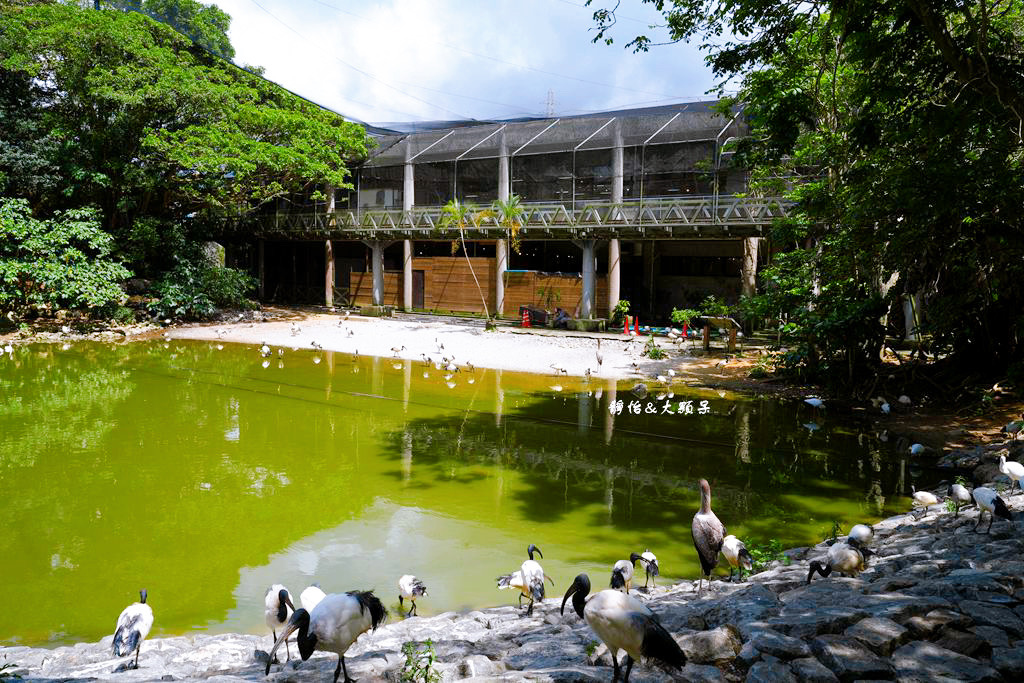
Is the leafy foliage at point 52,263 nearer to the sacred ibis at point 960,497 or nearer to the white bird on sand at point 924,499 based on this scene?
the white bird on sand at point 924,499

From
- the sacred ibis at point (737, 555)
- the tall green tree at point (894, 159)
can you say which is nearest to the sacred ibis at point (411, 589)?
the sacred ibis at point (737, 555)

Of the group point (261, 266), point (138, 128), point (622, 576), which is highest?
point (138, 128)

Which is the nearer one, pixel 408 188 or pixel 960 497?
pixel 960 497

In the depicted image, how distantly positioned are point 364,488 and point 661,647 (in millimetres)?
6044

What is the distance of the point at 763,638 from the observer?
3.69 meters

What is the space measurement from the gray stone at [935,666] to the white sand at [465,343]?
1306 centimetres

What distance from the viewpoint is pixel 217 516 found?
7.89 meters

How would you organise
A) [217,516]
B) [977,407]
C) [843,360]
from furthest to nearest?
[843,360] < [977,407] < [217,516]

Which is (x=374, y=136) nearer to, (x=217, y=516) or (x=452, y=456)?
(x=452, y=456)

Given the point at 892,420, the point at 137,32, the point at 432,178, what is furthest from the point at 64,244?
the point at 892,420

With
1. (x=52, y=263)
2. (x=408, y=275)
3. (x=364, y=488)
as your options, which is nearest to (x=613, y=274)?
(x=408, y=275)

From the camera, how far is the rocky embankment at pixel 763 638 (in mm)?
3500

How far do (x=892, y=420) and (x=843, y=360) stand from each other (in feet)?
7.63

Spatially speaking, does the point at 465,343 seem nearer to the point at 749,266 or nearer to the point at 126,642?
the point at 749,266
